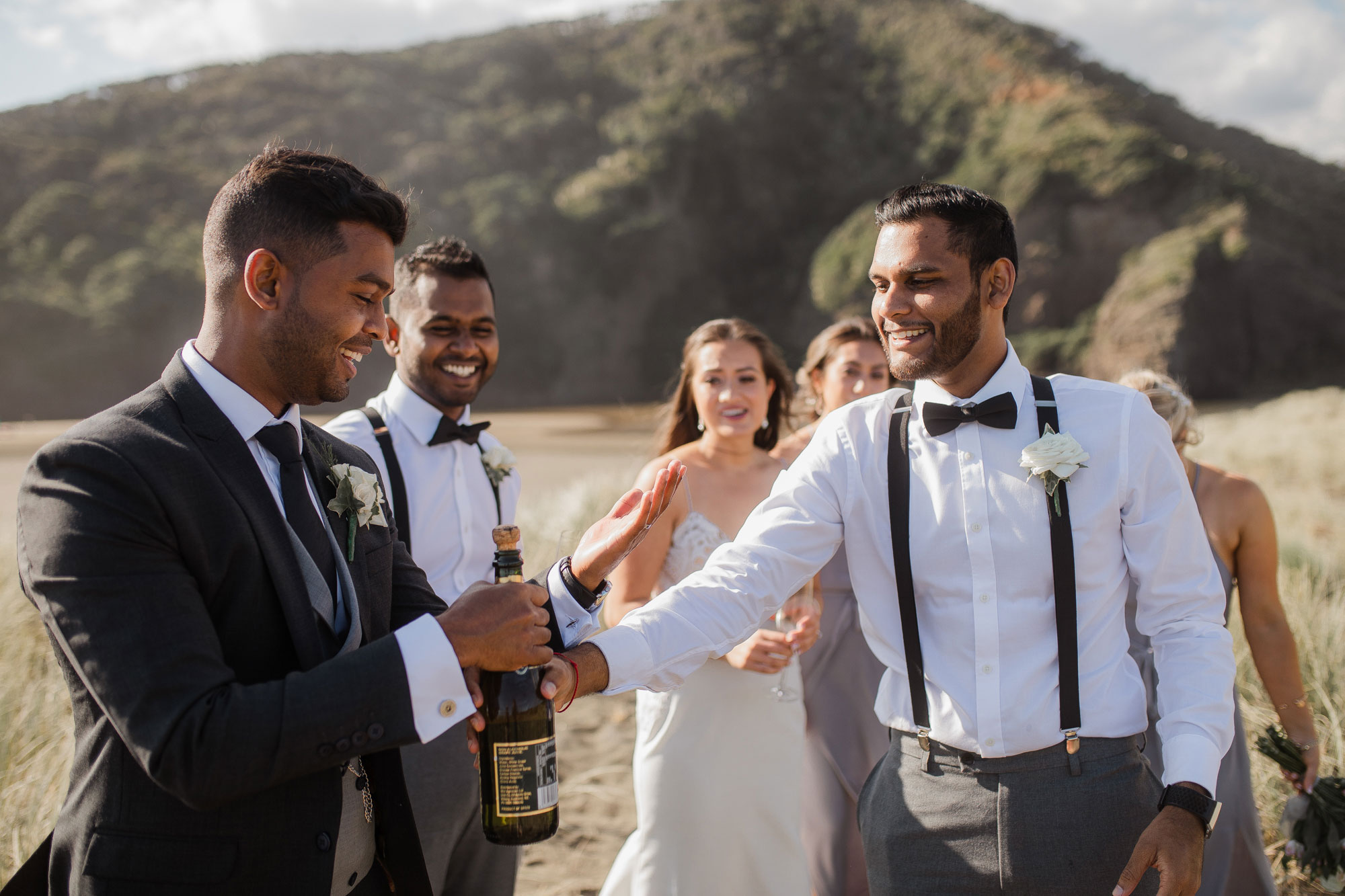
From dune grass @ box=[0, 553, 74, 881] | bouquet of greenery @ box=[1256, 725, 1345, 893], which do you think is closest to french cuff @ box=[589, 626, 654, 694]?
dune grass @ box=[0, 553, 74, 881]

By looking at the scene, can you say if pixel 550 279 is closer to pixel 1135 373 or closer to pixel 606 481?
pixel 606 481

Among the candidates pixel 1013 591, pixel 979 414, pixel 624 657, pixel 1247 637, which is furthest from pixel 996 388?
pixel 1247 637

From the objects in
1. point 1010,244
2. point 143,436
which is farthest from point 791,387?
point 143,436

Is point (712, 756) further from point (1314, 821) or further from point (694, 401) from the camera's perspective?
point (1314, 821)

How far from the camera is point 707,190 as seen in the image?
43.5m

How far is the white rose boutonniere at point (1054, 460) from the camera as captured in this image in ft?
7.13

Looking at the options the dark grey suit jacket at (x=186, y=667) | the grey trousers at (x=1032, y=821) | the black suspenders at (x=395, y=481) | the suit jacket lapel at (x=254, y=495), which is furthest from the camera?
the black suspenders at (x=395, y=481)

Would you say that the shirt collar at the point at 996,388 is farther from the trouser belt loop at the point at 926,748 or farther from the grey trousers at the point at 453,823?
the grey trousers at the point at 453,823

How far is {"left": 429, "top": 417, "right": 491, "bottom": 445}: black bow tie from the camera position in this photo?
3801 millimetres

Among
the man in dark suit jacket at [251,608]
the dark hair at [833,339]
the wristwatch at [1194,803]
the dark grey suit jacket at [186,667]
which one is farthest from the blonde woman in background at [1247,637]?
the dark grey suit jacket at [186,667]

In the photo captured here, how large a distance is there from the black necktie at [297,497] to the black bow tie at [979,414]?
5.17 feet

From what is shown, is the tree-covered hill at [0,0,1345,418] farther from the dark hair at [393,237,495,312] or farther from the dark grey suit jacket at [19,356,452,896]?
the dark grey suit jacket at [19,356,452,896]

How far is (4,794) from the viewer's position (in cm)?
366

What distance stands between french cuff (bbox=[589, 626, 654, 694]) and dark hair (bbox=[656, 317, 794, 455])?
2.29 m
